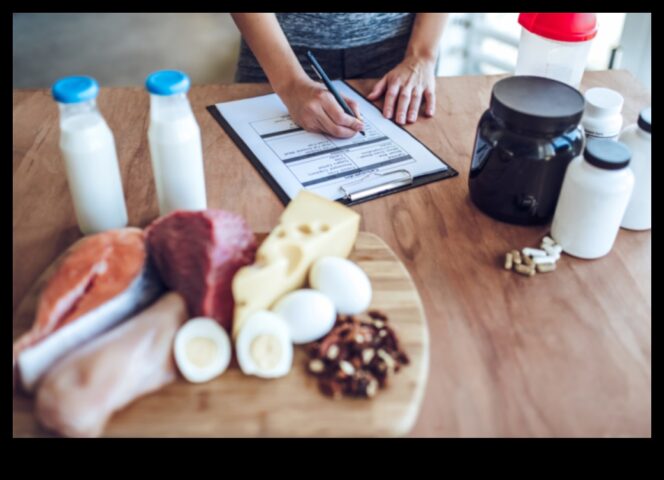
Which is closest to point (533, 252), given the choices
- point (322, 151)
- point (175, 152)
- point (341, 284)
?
point (341, 284)

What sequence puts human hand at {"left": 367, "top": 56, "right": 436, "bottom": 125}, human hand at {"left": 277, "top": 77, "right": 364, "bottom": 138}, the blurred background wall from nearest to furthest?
human hand at {"left": 277, "top": 77, "right": 364, "bottom": 138} < human hand at {"left": 367, "top": 56, "right": 436, "bottom": 125} < the blurred background wall

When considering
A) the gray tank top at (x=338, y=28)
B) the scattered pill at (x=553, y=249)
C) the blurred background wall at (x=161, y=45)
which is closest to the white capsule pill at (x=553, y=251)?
the scattered pill at (x=553, y=249)

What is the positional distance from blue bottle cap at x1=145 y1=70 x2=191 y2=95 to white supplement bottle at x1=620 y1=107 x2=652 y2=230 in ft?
2.38

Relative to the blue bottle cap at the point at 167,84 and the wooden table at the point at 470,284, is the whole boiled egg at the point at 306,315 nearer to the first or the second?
the wooden table at the point at 470,284

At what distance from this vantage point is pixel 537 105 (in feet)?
3.31

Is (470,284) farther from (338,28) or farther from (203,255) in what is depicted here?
(338,28)

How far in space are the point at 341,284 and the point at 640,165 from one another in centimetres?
55

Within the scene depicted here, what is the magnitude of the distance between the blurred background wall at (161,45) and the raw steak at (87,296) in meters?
2.20

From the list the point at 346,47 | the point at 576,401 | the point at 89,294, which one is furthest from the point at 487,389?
the point at 346,47

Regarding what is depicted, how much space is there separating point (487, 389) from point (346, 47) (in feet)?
3.52

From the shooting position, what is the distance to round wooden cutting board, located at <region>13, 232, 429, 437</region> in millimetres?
755

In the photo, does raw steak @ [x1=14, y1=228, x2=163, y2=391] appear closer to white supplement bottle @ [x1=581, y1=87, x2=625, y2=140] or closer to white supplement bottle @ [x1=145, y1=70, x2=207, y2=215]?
white supplement bottle @ [x1=145, y1=70, x2=207, y2=215]

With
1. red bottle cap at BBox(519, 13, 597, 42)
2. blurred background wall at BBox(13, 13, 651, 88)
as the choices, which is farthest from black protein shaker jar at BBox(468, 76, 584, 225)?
blurred background wall at BBox(13, 13, 651, 88)

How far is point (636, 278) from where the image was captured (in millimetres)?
1017
